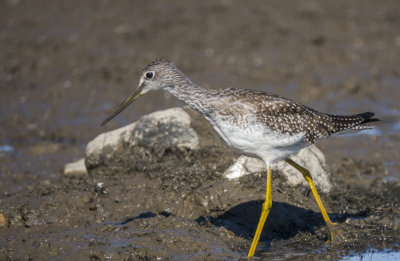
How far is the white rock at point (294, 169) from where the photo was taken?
9.12 meters

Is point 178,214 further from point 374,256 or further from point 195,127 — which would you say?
point 374,256

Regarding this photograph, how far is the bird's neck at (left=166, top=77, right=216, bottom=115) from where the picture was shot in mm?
7734

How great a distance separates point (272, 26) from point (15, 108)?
6881 mm

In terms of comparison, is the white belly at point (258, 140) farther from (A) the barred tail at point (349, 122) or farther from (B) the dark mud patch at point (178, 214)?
(B) the dark mud patch at point (178, 214)

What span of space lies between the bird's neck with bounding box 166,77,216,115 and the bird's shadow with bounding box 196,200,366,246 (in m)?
1.71

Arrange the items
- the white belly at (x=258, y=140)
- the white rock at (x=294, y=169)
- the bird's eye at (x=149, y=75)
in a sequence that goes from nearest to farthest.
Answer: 1. the white belly at (x=258, y=140)
2. the bird's eye at (x=149, y=75)
3. the white rock at (x=294, y=169)

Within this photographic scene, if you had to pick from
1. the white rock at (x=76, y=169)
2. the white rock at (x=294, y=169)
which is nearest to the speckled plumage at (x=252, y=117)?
the white rock at (x=294, y=169)

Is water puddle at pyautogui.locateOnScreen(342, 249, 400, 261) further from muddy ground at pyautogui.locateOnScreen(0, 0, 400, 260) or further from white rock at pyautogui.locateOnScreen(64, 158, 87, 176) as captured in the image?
white rock at pyautogui.locateOnScreen(64, 158, 87, 176)

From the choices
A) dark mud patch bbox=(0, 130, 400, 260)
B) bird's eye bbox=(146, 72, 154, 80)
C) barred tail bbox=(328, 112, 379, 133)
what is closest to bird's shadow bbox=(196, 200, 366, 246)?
dark mud patch bbox=(0, 130, 400, 260)

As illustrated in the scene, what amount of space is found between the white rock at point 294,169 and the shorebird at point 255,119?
0.89 m

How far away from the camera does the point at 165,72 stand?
807cm

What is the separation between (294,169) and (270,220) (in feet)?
3.49

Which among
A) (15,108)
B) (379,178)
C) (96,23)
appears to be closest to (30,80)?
(15,108)

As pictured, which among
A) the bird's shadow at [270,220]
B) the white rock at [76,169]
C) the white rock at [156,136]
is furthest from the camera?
the white rock at [76,169]
